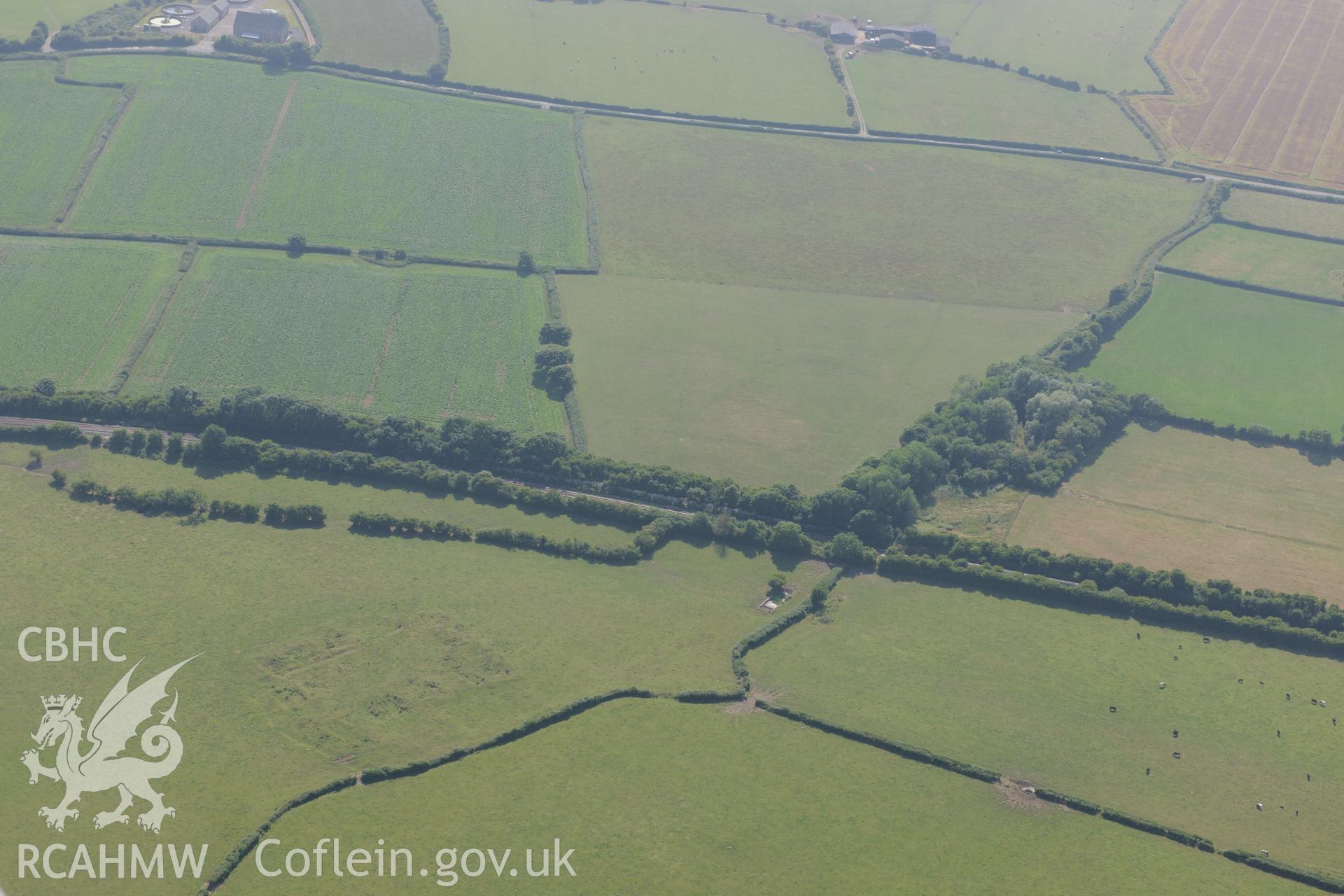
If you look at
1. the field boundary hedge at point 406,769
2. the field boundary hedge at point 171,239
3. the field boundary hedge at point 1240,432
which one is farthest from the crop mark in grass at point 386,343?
the field boundary hedge at point 1240,432

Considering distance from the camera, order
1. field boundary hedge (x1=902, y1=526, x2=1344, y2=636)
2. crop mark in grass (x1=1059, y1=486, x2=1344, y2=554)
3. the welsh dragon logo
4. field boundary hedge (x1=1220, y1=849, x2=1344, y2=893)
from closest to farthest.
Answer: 1. the welsh dragon logo
2. field boundary hedge (x1=1220, y1=849, x2=1344, y2=893)
3. field boundary hedge (x1=902, y1=526, x2=1344, y2=636)
4. crop mark in grass (x1=1059, y1=486, x2=1344, y2=554)

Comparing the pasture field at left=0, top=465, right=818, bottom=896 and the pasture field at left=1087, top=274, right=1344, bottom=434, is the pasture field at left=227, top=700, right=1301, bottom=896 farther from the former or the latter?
the pasture field at left=1087, top=274, right=1344, bottom=434

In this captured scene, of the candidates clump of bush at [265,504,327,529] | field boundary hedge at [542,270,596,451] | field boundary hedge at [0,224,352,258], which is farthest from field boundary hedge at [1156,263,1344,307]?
clump of bush at [265,504,327,529]

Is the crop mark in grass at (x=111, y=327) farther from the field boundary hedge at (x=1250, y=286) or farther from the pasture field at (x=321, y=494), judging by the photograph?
the field boundary hedge at (x=1250, y=286)

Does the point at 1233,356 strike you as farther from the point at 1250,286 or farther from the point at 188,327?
the point at 188,327

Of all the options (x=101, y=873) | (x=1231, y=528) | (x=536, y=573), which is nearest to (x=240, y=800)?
(x=101, y=873)

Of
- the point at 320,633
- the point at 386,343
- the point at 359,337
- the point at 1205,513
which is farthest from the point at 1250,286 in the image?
the point at 320,633

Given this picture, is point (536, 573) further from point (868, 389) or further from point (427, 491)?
point (868, 389)
